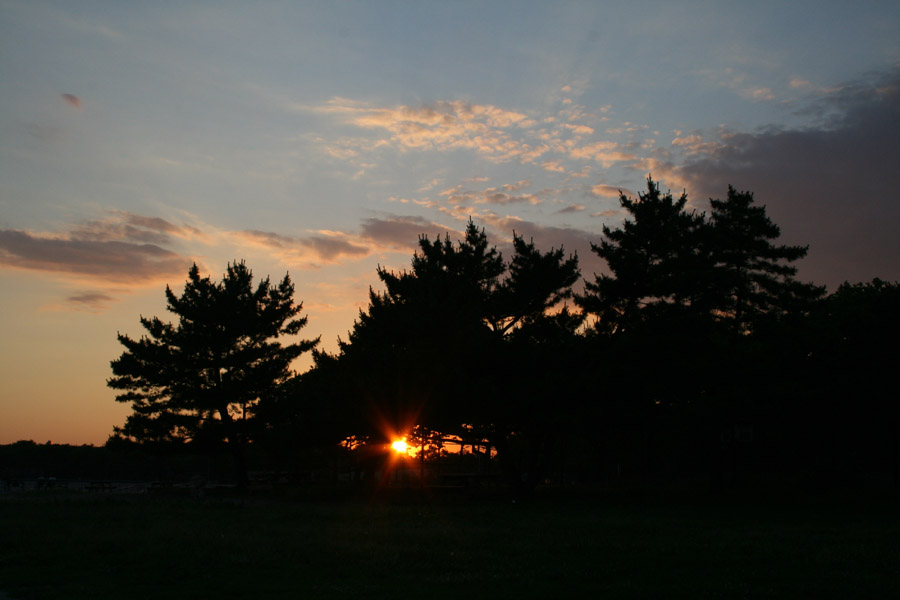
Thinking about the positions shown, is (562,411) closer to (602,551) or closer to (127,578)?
(602,551)

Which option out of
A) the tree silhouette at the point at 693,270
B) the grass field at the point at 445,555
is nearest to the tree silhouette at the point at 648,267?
the tree silhouette at the point at 693,270

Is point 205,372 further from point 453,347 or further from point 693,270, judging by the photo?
point 693,270

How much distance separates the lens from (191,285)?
47781mm

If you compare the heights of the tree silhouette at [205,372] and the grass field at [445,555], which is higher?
the tree silhouette at [205,372]

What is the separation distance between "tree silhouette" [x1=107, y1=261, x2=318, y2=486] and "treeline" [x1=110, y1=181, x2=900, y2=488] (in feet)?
0.38

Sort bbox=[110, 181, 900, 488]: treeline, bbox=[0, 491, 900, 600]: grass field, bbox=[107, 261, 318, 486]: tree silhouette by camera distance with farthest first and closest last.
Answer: bbox=[107, 261, 318, 486]: tree silhouette → bbox=[110, 181, 900, 488]: treeline → bbox=[0, 491, 900, 600]: grass field

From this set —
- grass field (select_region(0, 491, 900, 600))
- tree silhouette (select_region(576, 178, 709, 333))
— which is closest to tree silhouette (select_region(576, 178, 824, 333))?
tree silhouette (select_region(576, 178, 709, 333))

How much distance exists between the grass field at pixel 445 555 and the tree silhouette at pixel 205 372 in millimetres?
20618

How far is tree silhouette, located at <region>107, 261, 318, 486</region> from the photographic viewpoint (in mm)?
45125

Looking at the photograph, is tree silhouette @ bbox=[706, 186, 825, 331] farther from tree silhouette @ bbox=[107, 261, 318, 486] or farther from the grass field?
tree silhouette @ bbox=[107, 261, 318, 486]

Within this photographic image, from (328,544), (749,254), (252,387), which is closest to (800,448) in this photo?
(749,254)

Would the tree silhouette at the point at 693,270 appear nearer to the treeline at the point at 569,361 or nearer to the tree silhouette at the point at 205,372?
the treeline at the point at 569,361

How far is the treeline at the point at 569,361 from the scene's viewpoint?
33.5 m

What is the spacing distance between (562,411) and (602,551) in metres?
19.2
